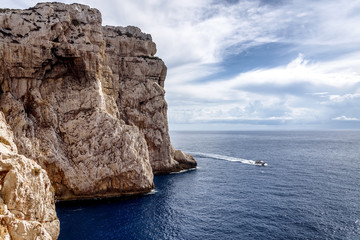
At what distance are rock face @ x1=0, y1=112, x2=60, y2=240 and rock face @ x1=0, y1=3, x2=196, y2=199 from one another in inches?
913

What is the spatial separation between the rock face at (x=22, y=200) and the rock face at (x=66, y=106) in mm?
23189

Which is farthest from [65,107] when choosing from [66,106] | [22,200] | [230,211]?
[230,211]

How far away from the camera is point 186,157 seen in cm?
8812

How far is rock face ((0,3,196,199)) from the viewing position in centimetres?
4794

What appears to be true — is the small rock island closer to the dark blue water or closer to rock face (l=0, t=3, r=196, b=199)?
rock face (l=0, t=3, r=196, b=199)

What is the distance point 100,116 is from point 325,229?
47.3m

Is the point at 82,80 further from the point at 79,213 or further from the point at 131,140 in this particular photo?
the point at 79,213

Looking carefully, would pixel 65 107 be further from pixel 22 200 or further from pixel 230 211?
pixel 230 211

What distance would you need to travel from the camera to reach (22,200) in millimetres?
22703

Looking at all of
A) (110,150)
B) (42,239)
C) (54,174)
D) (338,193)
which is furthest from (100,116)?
(338,193)

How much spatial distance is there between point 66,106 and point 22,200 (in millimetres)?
33649

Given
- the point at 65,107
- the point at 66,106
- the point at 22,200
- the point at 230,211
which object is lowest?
the point at 230,211

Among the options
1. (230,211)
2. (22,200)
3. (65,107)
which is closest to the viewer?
(22,200)

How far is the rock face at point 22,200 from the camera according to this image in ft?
67.0
